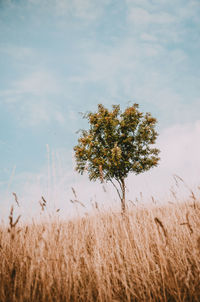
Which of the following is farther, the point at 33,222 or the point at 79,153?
the point at 79,153

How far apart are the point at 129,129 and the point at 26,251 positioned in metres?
13.1

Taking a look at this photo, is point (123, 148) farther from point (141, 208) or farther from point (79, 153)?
point (141, 208)

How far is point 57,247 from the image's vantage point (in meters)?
2.05

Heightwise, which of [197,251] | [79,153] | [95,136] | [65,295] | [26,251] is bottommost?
[65,295]

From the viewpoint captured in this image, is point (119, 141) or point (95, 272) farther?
point (119, 141)

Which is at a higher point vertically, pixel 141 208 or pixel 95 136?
pixel 95 136

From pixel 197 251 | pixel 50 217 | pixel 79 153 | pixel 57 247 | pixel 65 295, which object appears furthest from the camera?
pixel 79 153

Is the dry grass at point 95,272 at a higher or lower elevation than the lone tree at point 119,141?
lower

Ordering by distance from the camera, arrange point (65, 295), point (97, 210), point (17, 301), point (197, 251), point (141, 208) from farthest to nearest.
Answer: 1. point (141, 208)
2. point (97, 210)
3. point (197, 251)
4. point (65, 295)
5. point (17, 301)

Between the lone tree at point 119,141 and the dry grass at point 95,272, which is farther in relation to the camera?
the lone tree at point 119,141

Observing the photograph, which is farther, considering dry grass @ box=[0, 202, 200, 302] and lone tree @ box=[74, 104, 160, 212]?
lone tree @ box=[74, 104, 160, 212]

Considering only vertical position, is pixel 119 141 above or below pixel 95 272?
above

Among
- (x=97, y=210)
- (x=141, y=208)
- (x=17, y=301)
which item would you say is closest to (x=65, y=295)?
(x=17, y=301)

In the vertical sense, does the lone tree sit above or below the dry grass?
above
